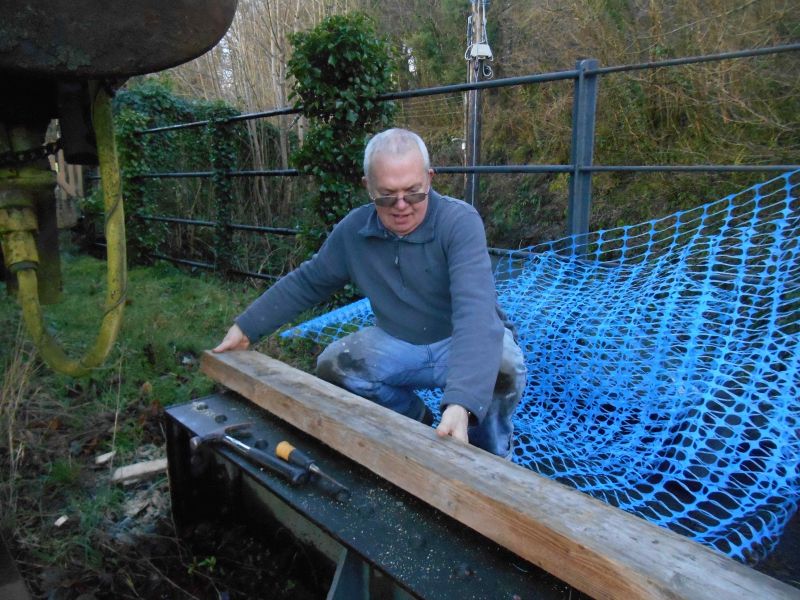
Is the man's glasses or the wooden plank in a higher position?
the man's glasses

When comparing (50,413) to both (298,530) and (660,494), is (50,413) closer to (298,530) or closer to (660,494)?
(298,530)

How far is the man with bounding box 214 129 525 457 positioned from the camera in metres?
1.58

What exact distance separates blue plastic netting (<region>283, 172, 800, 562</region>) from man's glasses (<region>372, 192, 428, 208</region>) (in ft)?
3.28

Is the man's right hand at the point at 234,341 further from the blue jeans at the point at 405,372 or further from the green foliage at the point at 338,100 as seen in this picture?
the green foliage at the point at 338,100

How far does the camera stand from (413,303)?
1.96 m

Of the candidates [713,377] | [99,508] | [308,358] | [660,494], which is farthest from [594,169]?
[99,508]

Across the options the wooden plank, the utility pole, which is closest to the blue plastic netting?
the wooden plank

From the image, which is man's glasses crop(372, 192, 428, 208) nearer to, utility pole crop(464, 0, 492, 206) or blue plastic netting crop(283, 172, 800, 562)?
blue plastic netting crop(283, 172, 800, 562)

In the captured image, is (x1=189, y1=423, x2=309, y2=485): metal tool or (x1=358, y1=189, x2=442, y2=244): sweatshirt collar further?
(x1=358, y1=189, x2=442, y2=244): sweatshirt collar

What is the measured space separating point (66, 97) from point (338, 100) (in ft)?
8.15

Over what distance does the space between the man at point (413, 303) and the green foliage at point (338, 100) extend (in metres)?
1.85

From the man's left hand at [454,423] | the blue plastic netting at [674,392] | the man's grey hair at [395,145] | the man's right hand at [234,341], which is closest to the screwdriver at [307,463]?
the man's left hand at [454,423]

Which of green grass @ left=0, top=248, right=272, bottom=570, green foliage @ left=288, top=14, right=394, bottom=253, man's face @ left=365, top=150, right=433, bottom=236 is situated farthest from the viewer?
green foliage @ left=288, top=14, right=394, bottom=253

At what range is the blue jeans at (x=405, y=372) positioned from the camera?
1.86 m
